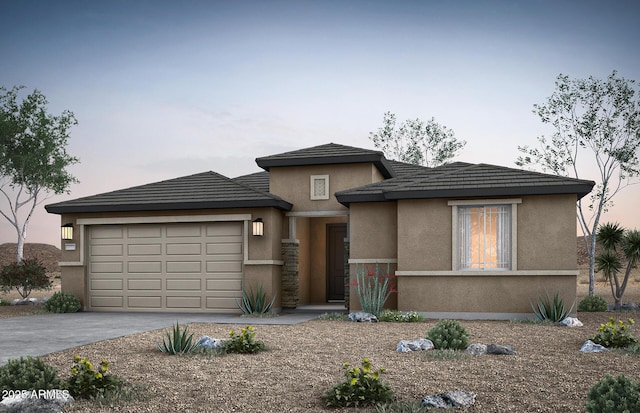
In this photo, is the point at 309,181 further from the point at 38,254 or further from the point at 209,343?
the point at 38,254

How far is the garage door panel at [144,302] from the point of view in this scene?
1493 cm

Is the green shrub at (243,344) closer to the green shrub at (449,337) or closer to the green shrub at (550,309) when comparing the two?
the green shrub at (449,337)

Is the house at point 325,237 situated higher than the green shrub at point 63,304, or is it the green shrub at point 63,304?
the house at point 325,237

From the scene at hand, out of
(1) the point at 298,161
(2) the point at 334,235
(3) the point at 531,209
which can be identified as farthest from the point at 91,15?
(3) the point at 531,209

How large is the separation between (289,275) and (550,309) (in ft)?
20.5

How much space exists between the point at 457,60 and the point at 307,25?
193 inches

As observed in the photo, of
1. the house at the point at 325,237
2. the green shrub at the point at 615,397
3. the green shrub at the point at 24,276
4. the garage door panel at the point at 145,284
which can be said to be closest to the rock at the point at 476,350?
the green shrub at the point at 615,397

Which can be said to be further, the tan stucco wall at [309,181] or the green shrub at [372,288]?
the tan stucco wall at [309,181]

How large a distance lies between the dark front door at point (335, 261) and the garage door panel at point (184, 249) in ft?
13.6

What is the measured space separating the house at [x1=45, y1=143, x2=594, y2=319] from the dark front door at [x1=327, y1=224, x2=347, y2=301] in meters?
0.06

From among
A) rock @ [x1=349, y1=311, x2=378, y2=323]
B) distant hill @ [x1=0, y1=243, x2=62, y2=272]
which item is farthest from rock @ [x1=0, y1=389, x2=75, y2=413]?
distant hill @ [x1=0, y1=243, x2=62, y2=272]

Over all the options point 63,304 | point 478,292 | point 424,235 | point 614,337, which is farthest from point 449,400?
point 63,304

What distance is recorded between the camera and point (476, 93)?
19.7 m

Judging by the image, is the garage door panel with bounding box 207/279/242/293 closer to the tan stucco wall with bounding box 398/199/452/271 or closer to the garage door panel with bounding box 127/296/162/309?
the garage door panel with bounding box 127/296/162/309
